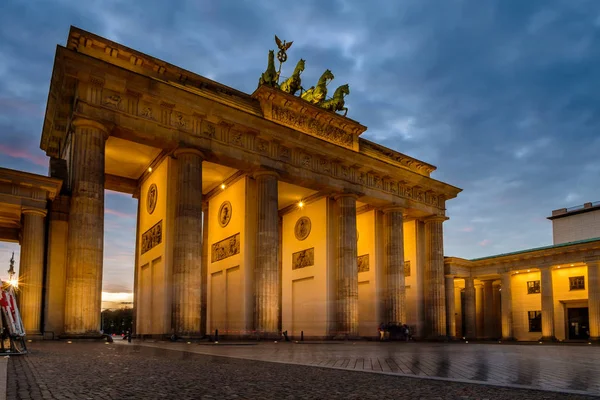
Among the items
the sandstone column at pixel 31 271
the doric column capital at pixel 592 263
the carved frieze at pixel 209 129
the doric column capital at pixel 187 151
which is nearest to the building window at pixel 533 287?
the doric column capital at pixel 592 263

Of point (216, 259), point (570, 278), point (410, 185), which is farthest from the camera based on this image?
point (570, 278)

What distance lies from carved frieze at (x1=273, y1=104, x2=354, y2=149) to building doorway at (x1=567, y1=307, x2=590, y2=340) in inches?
1010

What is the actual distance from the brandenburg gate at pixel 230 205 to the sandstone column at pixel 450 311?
2861 millimetres

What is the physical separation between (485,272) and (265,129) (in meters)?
28.9

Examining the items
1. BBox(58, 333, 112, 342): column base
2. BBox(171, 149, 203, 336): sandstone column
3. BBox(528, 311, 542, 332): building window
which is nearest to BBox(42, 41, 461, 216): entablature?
BBox(171, 149, 203, 336): sandstone column

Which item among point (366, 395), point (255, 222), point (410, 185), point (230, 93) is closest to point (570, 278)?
point (410, 185)

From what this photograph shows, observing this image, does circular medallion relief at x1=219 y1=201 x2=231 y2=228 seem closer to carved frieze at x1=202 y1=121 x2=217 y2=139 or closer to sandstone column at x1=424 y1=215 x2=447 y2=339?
carved frieze at x1=202 y1=121 x2=217 y2=139

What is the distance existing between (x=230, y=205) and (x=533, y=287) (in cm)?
3093

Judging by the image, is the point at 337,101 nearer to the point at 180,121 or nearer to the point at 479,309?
the point at 180,121

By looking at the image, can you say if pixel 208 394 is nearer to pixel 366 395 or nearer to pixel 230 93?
pixel 366 395

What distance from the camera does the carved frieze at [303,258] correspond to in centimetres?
3834

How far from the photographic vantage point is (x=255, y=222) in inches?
1261

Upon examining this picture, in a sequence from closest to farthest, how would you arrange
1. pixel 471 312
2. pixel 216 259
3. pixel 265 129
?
pixel 265 129 < pixel 216 259 < pixel 471 312

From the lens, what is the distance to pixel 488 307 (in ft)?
176
